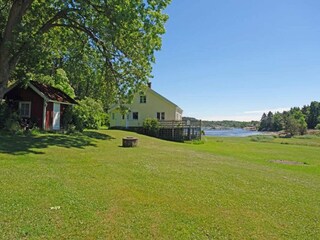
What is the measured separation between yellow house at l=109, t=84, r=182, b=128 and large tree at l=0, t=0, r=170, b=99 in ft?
64.6

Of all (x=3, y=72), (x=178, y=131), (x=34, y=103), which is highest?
(x=3, y=72)

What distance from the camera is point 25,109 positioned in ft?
86.2

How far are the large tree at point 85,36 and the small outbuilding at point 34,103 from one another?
2694 mm

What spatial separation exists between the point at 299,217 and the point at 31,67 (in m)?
20.0

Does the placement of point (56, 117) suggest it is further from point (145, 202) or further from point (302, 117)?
point (302, 117)

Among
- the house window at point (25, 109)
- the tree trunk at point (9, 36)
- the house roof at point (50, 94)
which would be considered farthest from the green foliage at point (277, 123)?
the tree trunk at point (9, 36)

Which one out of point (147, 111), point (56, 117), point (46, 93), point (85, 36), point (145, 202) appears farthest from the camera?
point (147, 111)

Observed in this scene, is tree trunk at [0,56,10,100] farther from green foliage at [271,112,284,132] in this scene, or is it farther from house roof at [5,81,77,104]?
green foliage at [271,112,284,132]

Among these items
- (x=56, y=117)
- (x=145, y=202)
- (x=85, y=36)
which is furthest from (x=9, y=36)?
(x=145, y=202)

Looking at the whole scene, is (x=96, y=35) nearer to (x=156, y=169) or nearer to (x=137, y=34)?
(x=137, y=34)

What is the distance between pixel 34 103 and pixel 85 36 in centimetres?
736

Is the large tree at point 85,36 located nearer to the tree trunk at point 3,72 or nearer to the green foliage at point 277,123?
the tree trunk at point 3,72

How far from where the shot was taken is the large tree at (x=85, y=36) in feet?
61.0

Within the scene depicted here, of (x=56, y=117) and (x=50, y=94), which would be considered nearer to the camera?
(x=50, y=94)
